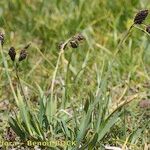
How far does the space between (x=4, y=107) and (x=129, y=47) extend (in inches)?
37.0

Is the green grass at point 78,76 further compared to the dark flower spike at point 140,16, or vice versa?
the green grass at point 78,76

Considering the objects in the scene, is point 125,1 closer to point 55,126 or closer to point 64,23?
point 64,23

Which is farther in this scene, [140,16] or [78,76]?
[78,76]

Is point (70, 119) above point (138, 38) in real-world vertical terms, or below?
below

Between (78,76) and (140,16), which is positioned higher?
(140,16)

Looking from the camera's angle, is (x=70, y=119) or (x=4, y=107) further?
(x=4, y=107)

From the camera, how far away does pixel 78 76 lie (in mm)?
2941

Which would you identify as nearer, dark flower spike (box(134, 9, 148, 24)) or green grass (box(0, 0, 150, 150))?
dark flower spike (box(134, 9, 148, 24))

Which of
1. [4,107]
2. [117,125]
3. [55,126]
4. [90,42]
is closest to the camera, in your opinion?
[55,126]

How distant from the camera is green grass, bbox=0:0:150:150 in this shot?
2.21m

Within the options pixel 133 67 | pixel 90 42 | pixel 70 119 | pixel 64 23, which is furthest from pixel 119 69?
pixel 70 119

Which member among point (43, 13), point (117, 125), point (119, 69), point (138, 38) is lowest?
point (117, 125)

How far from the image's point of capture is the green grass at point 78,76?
7.25 ft

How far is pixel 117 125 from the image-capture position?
2434 millimetres
